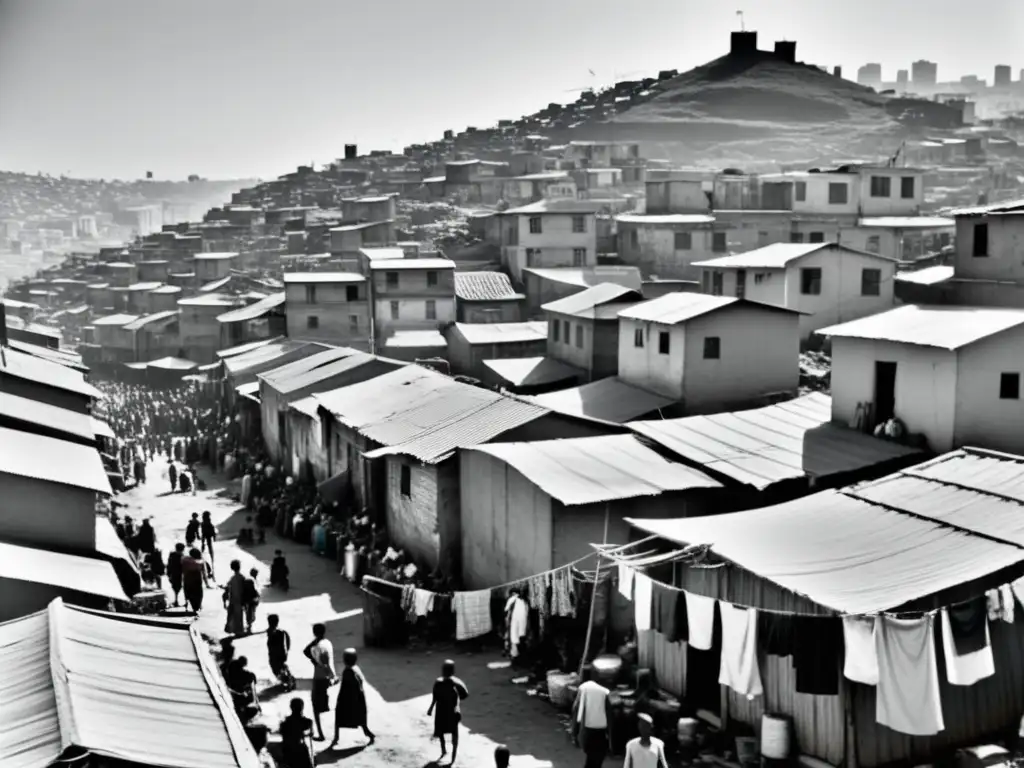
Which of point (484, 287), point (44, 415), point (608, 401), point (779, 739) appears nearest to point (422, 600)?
point (779, 739)

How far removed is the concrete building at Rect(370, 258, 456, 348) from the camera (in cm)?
4928

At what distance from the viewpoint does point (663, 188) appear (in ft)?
203

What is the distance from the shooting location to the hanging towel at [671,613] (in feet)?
47.3

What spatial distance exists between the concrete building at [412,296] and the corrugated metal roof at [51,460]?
2768cm

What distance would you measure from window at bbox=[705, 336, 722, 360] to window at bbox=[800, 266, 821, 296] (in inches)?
433

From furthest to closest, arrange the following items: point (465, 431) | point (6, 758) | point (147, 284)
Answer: point (147, 284), point (465, 431), point (6, 758)

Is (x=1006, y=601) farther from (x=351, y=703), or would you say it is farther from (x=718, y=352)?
(x=718, y=352)

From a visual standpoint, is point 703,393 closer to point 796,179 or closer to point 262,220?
point 796,179

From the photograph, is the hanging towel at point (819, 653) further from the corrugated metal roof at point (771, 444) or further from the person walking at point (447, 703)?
the corrugated metal roof at point (771, 444)

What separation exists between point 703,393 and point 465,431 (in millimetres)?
8304

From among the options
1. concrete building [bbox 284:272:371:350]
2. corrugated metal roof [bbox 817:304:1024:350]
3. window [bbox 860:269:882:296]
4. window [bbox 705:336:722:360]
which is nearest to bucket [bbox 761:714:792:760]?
corrugated metal roof [bbox 817:304:1024:350]

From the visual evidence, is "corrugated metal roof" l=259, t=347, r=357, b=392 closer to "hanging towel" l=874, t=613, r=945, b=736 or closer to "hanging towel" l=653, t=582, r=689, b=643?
"hanging towel" l=653, t=582, r=689, b=643

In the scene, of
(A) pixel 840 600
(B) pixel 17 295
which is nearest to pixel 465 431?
(A) pixel 840 600

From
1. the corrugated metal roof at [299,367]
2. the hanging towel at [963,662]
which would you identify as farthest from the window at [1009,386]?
the corrugated metal roof at [299,367]
